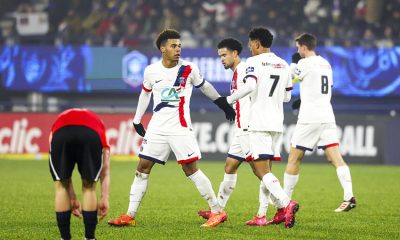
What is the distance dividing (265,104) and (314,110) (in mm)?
2175

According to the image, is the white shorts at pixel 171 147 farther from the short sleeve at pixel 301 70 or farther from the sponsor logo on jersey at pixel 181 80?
the short sleeve at pixel 301 70

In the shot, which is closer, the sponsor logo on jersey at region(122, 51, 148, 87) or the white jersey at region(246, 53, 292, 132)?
the white jersey at region(246, 53, 292, 132)

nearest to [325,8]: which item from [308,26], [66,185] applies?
[308,26]

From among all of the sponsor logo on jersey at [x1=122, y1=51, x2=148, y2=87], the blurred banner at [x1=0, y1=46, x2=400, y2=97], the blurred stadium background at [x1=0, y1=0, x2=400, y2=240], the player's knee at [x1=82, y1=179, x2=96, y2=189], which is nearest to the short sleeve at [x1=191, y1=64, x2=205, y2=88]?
the player's knee at [x1=82, y1=179, x2=96, y2=189]

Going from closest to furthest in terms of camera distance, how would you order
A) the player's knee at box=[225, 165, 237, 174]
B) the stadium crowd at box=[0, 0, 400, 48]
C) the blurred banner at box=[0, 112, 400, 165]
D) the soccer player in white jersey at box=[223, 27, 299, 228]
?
the soccer player in white jersey at box=[223, 27, 299, 228] < the player's knee at box=[225, 165, 237, 174] < the blurred banner at box=[0, 112, 400, 165] < the stadium crowd at box=[0, 0, 400, 48]

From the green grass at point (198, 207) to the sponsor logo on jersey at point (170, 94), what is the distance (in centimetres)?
144

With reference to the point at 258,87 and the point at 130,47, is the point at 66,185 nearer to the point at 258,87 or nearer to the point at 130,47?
the point at 258,87

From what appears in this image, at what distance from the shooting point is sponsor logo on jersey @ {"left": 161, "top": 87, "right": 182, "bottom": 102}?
33.5 feet

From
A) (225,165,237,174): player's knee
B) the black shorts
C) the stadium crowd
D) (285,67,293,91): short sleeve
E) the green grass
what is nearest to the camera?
the black shorts

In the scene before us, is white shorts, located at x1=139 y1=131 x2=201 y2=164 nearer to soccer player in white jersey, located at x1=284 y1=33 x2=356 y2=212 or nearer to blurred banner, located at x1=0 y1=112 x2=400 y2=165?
soccer player in white jersey, located at x1=284 y1=33 x2=356 y2=212

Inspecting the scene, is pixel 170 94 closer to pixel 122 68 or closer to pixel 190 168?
pixel 190 168

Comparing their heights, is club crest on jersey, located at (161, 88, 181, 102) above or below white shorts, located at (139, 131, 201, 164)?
above

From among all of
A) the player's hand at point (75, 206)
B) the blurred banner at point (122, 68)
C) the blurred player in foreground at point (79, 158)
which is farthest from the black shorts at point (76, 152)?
the blurred banner at point (122, 68)

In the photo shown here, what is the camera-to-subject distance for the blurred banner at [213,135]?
22.7 meters
